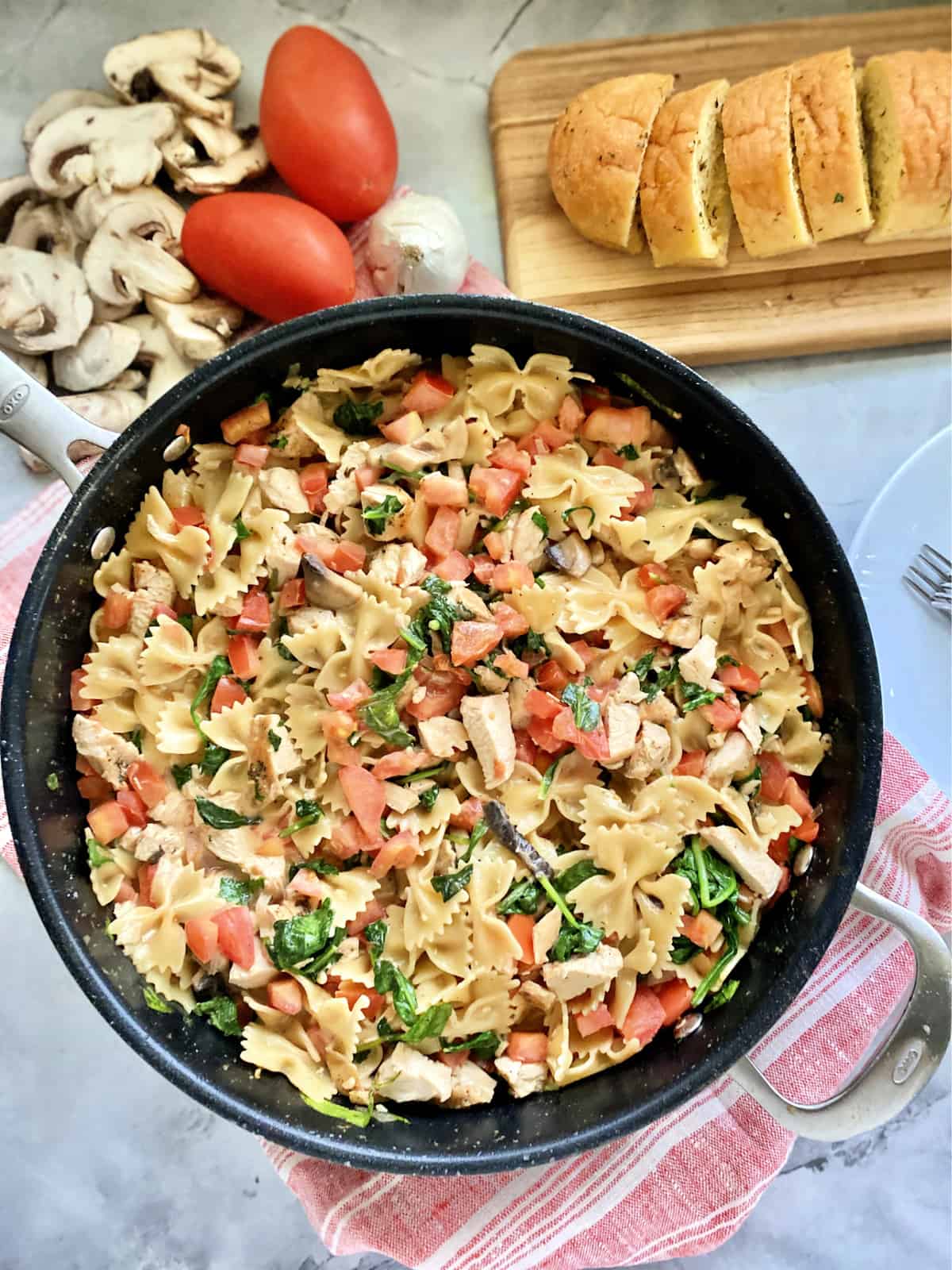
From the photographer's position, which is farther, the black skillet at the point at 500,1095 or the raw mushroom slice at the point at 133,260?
the raw mushroom slice at the point at 133,260

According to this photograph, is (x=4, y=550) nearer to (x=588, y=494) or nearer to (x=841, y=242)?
(x=588, y=494)

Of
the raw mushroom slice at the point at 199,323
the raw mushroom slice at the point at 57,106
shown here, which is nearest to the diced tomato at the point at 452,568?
the raw mushroom slice at the point at 199,323

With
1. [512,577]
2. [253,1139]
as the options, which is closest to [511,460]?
[512,577]

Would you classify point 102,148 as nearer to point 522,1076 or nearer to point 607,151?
point 607,151

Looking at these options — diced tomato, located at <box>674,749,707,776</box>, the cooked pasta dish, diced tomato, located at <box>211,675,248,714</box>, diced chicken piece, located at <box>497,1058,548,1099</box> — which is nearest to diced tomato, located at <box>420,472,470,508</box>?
the cooked pasta dish

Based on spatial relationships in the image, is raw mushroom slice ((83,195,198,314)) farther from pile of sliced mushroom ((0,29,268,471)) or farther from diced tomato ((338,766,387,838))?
diced tomato ((338,766,387,838))

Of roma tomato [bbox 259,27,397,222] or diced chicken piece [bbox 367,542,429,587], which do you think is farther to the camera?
roma tomato [bbox 259,27,397,222]

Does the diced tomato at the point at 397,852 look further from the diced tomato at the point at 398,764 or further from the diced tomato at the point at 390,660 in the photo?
the diced tomato at the point at 390,660
